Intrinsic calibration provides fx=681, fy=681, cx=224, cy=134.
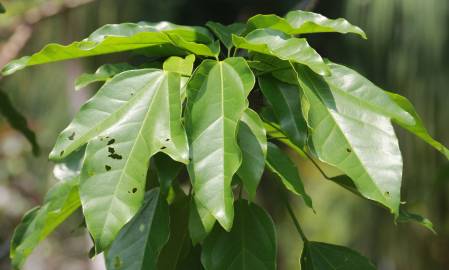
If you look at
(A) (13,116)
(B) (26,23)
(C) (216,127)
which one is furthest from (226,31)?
(B) (26,23)

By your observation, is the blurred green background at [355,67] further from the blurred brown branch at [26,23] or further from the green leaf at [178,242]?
the green leaf at [178,242]

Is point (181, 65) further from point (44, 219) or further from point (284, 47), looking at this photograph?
point (44, 219)

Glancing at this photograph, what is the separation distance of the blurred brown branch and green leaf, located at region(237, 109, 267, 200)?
1.17 meters

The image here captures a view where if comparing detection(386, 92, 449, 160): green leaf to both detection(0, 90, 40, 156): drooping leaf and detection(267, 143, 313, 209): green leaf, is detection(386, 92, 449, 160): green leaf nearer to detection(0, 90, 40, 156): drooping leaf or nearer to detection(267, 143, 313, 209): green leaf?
detection(267, 143, 313, 209): green leaf

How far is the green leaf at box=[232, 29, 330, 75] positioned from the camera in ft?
1.97

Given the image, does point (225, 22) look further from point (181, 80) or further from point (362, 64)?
point (181, 80)

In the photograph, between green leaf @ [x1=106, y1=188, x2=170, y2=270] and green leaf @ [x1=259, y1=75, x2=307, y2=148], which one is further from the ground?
green leaf @ [x1=259, y1=75, x2=307, y2=148]

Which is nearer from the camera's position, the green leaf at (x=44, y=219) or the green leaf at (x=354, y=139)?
the green leaf at (x=354, y=139)

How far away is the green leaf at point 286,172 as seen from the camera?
0.62m

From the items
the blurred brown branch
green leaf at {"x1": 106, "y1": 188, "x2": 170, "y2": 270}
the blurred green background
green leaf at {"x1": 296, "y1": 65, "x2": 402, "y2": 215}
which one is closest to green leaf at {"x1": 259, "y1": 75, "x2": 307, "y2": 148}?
green leaf at {"x1": 296, "y1": 65, "x2": 402, "y2": 215}

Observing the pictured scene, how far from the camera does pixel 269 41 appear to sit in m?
0.63

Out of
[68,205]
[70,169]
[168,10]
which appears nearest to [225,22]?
[168,10]

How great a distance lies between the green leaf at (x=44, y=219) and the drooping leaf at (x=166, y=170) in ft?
0.32

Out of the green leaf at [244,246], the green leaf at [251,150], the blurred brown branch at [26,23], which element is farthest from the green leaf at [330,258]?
the blurred brown branch at [26,23]
